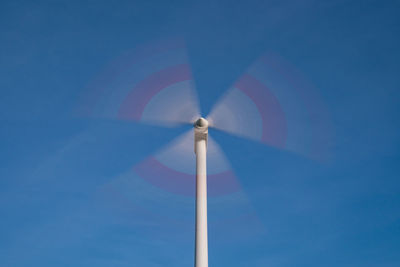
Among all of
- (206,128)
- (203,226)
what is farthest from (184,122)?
(203,226)

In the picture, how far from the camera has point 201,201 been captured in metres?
24.7

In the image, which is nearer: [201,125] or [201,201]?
[201,201]

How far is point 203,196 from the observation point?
24.9 meters

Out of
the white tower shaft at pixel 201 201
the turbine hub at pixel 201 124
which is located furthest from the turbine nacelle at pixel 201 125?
the white tower shaft at pixel 201 201

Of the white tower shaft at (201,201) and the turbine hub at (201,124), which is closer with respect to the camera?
the white tower shaft at (201,201)

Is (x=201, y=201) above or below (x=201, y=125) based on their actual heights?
below

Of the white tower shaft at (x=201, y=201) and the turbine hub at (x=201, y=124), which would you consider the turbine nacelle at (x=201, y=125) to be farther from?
the white tower shaft at (x=201, y=201)

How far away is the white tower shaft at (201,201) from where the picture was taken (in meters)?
23.1

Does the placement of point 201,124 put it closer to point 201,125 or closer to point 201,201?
point 201,125

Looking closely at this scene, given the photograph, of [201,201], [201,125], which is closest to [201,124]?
[201,125]

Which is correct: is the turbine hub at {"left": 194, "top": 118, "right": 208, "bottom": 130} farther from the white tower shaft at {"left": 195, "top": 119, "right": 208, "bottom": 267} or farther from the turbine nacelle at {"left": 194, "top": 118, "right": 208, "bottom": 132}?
the white tower shaft at {"left": 195, "top": 119, "right": 208, "bottom": 267}

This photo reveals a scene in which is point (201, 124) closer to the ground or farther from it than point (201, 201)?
farther from it

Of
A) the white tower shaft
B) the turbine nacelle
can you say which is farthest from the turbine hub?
the white tower shaft

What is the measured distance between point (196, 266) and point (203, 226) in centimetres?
212
